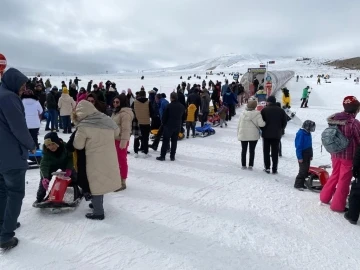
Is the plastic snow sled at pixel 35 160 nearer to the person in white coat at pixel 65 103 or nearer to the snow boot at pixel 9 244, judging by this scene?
the snow boot at pixel 9 244

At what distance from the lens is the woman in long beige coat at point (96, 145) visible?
3.98 meters

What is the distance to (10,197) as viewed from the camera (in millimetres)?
3424

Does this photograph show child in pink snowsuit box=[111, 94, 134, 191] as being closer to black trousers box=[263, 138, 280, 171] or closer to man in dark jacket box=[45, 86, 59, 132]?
black trousers box=[263, 138, 280, 171]

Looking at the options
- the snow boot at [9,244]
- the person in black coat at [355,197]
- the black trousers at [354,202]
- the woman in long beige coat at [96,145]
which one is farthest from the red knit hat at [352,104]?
the snow boot at [9,244]

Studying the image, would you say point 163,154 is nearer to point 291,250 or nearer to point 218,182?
point 218,182

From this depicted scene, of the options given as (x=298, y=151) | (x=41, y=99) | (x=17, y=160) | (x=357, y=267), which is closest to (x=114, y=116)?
(x=17, y=160)

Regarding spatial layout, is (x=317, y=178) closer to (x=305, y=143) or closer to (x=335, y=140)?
(x=305, y=143)

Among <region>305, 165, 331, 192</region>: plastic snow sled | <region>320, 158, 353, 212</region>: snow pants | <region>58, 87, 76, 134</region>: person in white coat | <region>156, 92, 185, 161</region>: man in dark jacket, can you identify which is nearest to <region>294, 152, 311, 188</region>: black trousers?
<region>305, 165, 331, 192</region>: plastic snow sled

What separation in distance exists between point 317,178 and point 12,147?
5316 mm

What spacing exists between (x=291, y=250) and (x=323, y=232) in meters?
0.80

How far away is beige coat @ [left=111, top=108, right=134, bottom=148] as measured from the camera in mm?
5258

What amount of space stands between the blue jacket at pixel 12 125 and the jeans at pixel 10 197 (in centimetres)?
10

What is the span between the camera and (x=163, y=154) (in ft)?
25.0

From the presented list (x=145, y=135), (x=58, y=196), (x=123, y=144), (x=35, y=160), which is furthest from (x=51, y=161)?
(x=145, y=135)
